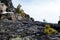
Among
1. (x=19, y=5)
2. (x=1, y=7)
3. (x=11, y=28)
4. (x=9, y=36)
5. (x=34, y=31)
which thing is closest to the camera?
(x=9, y=36)

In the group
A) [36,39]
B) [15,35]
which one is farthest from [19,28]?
[36,39]

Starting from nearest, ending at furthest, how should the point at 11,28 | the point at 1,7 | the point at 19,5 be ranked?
the point at 11,28
the point at 1,7
the point at 19,5

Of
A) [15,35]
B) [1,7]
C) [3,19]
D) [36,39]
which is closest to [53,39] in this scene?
[36,39]

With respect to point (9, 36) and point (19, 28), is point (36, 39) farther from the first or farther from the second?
point (19, 28)

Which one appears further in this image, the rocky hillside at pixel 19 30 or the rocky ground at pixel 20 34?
the rocky hillside at pixel 19 30

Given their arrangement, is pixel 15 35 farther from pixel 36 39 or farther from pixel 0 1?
pixel 0 1

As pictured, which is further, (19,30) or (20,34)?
(19,30)

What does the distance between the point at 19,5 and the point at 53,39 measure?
29.6m

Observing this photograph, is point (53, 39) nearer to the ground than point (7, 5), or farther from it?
nearer to the ground

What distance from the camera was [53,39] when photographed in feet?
93.2

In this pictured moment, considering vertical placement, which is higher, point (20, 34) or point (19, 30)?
point (19, 30)

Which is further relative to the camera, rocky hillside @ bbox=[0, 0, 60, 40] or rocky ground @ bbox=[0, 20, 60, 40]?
rocky hillside @ bbox=[0, 0, 60, 40]

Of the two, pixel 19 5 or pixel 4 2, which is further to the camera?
pixel 4 2

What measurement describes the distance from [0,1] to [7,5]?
237 cm
